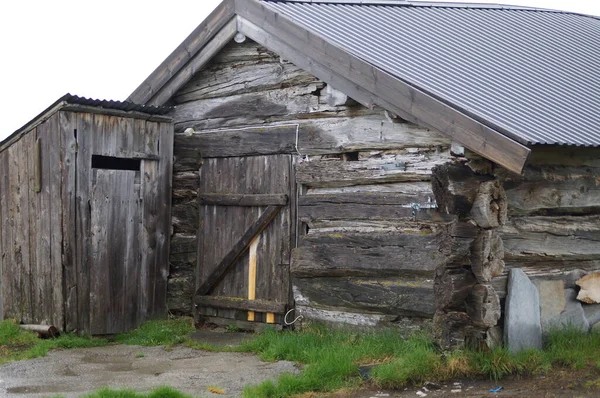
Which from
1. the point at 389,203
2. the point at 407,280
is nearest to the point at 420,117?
the point at 389,203

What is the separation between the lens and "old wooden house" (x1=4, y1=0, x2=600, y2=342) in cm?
784

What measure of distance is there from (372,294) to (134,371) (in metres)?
2.51

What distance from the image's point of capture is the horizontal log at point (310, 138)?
8.56 meters

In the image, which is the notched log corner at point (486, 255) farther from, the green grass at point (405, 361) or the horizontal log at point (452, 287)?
the green grass at point (405, 361)

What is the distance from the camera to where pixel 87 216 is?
32.0ft

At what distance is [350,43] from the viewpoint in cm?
927

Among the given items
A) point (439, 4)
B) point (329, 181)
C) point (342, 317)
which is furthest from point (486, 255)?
point (439, 4)

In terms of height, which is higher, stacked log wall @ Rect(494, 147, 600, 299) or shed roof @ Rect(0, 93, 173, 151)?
shed roof @ Rect(0, 93, 173, 151)

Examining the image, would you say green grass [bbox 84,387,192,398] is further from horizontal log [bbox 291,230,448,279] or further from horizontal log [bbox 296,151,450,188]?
horizontal log [bbox 296,151,450,188]

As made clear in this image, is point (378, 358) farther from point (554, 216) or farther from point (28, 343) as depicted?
point (28, 343)

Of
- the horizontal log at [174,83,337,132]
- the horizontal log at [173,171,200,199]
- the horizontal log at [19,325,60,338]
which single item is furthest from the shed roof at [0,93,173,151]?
the horizontal log at [19,325,60,338]

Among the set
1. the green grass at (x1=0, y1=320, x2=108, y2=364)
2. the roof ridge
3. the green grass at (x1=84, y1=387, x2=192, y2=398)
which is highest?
the roof ridge

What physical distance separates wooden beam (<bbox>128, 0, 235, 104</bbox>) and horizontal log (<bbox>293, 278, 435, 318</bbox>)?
3.27 metres

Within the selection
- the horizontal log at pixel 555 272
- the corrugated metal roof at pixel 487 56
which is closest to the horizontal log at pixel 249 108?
the corrugated metal roof at pixel 487 56
